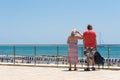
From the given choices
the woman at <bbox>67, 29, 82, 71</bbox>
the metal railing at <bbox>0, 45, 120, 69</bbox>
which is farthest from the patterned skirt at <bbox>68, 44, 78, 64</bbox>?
the metal railing at <bbox>0, 45, 120, 69</bbox>

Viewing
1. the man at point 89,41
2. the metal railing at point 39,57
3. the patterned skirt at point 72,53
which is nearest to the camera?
the man at point 89,41

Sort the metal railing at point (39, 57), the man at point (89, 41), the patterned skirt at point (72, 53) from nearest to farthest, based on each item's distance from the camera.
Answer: the man at point (89, 41) → the patterned skirt at point (72, 53) → the metal railing at point (39, 57)

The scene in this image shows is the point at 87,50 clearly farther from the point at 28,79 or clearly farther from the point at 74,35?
the point at 28,79

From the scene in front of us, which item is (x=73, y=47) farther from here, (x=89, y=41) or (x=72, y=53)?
(x=89, y=41)

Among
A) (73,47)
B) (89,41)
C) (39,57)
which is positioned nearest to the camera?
(89,41)

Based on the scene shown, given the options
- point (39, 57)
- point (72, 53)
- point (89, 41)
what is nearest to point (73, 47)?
point (72, 53)

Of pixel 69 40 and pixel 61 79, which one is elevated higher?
pixel 69 40

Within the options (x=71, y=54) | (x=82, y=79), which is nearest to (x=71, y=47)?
(x=71, y=54)

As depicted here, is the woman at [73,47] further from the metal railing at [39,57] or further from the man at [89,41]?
the metal railing at [39,57]

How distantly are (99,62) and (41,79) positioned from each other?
12.9 feet

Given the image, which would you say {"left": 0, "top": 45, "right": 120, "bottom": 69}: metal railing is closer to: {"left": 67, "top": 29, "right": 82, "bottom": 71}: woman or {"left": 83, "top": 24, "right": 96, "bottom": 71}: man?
{"left": 83, "top": 24, "right": 96, "bottom": 71}: man

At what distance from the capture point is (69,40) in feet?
46.8

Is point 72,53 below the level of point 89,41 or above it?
below

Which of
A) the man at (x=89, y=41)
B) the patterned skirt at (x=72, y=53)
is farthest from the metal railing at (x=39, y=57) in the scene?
the patterned skirt at (x=72, y=53)
